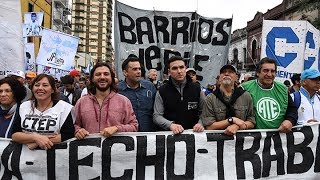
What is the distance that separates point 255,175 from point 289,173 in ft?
1.28

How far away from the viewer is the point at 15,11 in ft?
17.4

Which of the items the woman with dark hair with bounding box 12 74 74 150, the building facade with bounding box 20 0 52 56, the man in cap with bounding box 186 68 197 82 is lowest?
the woman with dark hair with bounding box 12 74 74 150

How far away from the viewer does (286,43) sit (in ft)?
23.9

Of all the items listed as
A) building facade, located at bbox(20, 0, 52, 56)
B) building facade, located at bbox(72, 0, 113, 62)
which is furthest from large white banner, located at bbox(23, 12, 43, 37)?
building facade, located at bbox(72, 0, 113, 62)

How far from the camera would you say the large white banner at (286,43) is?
7.25 meters

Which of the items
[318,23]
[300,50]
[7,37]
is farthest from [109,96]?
[318,23]

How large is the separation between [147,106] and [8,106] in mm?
1421

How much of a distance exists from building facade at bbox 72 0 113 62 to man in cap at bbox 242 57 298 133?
120 meters

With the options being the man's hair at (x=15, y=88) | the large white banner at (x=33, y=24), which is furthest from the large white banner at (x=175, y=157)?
the large white banner at (x=33, y=24)

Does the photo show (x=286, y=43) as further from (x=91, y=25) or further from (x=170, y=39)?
(x=91, y=25)

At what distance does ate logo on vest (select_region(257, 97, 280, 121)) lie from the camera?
4473 mm

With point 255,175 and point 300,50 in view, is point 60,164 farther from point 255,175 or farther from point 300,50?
point 300,50

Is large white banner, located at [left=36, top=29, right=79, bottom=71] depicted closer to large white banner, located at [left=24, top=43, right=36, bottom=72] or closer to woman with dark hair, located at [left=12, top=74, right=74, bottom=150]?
large white banner, located at [left=24, top=43, right=36, bottom=72]

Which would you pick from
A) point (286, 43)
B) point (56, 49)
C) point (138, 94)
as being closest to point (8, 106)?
point (138, 94)
